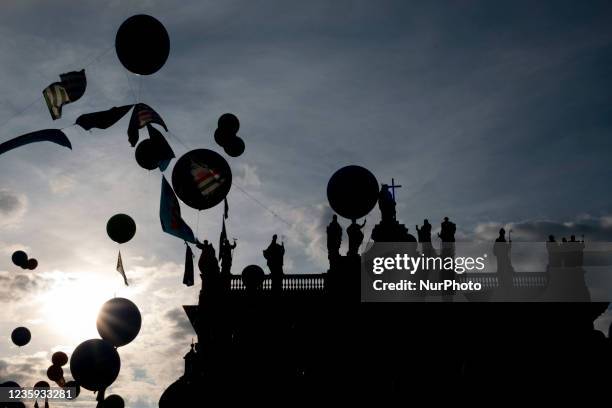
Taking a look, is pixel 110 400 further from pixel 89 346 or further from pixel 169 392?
pixel 169 392

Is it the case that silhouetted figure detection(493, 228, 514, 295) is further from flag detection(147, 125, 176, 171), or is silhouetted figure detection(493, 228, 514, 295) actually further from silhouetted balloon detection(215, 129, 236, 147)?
flag detection(147, 125, 176, 171)

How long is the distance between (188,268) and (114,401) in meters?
4.77

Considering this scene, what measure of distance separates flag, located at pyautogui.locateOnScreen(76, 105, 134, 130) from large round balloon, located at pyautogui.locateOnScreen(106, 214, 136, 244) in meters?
3.51

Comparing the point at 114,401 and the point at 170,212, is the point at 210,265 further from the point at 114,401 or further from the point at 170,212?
the point at 170,212

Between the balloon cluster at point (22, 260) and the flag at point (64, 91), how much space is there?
14.5 meters

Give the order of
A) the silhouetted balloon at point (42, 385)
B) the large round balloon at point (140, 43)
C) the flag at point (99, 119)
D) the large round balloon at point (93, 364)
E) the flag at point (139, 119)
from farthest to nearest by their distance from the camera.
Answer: the silhouetted balloon at point (42, 385), the flag at point (139, 119), the flag at point (99, 119), the large round balloon at point (93, 364), the large round balloon at point (140, 43)

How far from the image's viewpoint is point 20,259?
1021 inches

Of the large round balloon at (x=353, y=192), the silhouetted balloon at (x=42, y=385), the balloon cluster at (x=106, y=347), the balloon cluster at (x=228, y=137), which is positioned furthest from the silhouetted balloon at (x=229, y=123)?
the silhouetted balloon at (x=42, y=385)

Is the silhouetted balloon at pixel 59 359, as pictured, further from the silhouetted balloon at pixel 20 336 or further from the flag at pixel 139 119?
the flag at pixel 139 119

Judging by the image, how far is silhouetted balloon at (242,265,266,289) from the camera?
25000 mm

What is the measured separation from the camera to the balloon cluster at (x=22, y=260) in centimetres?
2594

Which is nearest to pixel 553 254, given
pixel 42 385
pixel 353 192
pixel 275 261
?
pixel 275 261

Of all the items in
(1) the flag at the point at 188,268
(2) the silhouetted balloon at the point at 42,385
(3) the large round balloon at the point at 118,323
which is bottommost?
(2) the silhouetted balloon at the point at 42,385

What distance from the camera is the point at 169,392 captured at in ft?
83.1
